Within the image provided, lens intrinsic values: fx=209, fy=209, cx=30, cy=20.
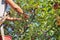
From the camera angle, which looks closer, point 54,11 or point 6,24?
point 54,11

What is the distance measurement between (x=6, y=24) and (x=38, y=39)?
33cm

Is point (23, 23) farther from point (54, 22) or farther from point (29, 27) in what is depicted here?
point (54, 22)

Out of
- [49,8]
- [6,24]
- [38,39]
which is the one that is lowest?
[38,39]

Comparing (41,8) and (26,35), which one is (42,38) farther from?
(41,8)

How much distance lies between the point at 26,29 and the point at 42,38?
16 centimetres

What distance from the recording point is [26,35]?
1.80 metres

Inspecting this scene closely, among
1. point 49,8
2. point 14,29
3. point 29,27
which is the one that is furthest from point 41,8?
point 14,29

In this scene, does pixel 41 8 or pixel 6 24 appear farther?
pixel 6 24

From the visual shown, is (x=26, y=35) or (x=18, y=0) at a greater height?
(x=18, y=0)

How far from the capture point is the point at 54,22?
5.79 ft

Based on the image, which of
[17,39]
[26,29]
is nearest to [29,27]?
[26,29]

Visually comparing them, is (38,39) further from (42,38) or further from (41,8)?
(41,8)

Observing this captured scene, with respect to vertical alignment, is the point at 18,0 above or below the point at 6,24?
above

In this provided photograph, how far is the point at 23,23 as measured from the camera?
6.04 feet
